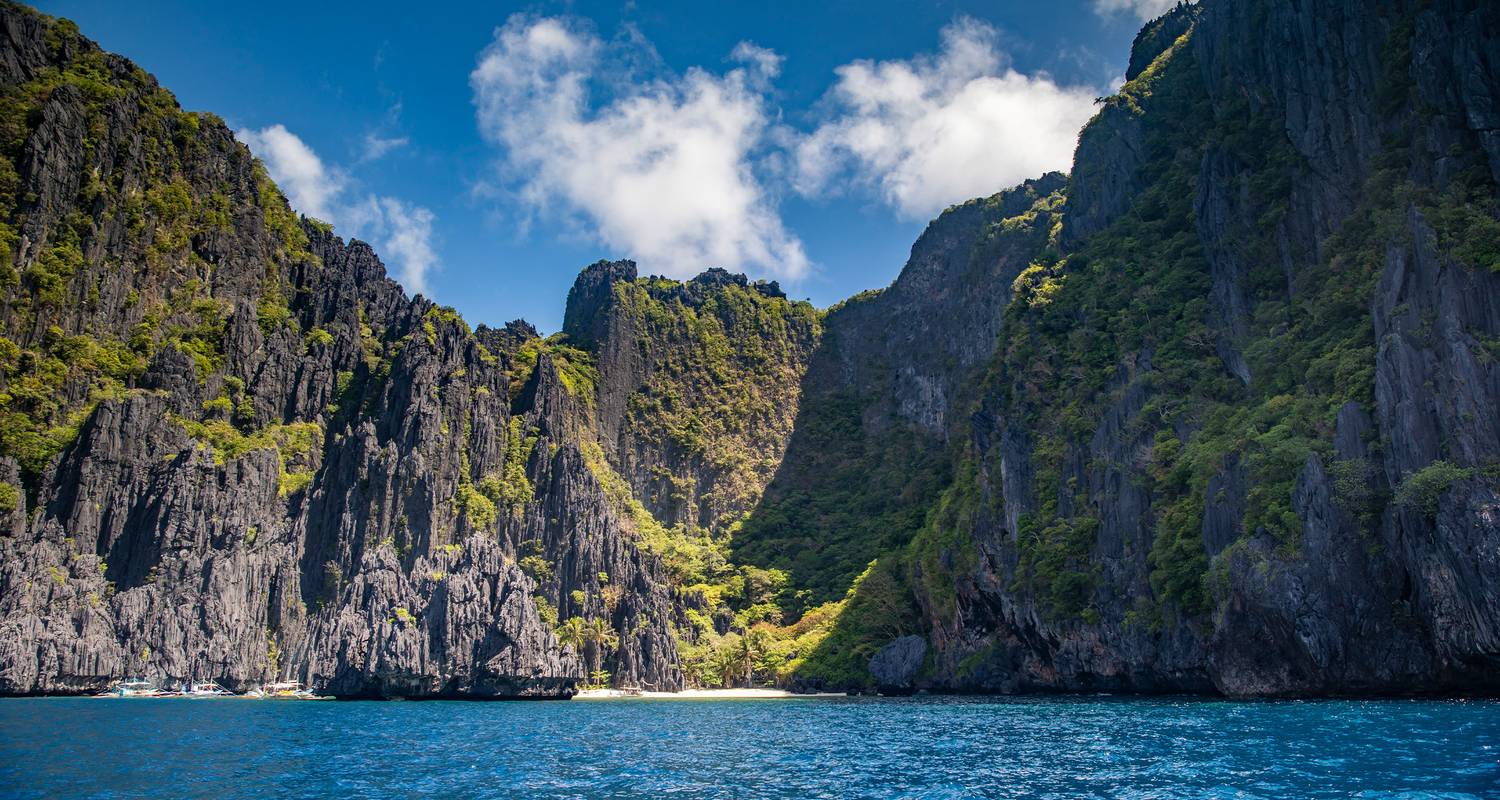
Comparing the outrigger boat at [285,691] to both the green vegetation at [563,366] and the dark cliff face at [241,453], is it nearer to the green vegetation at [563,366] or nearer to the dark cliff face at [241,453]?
the dark cliff face at [241,453]

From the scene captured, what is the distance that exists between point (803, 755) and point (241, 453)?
7836 centimetres

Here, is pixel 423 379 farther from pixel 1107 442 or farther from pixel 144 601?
pixel 1107 442

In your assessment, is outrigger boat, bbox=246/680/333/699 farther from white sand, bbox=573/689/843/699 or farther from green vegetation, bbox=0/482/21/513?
green vegetation, bbox=0/482/21/513

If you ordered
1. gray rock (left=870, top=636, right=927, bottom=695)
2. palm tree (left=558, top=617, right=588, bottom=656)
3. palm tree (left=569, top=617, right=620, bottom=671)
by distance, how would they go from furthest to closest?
palm tree (left=569, top=617, right=620, bottom=671)
palm tree (left=558, top=617, right=588, bottom=656)
gray rock (left=870, top=636, right=927, bottom=695)

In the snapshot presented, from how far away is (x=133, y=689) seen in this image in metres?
76.3

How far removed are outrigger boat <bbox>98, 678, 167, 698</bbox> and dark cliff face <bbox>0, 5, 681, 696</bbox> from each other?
1.77m

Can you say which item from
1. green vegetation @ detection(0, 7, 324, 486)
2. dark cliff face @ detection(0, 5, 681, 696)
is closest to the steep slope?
dark cliff face @ detection(0, 5, 681, 696)

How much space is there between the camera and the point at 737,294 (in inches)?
6870

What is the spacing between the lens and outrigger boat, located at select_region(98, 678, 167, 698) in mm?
75875

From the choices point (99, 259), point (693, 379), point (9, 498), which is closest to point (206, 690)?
point (9, 498)

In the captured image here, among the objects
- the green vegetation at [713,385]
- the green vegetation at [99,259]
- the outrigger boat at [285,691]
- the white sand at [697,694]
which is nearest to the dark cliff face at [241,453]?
the green vegetation at [99,259]

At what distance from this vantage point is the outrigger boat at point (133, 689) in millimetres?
75875

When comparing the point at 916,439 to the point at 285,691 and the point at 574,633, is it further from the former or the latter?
the point at 285,691

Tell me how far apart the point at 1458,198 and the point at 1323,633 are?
2446cm
